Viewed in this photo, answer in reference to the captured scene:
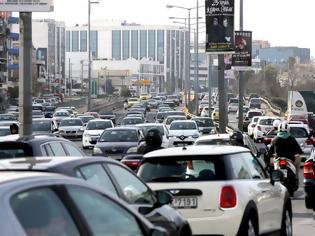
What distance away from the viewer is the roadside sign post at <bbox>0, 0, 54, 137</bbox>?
65.8 feet

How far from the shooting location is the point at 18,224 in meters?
4.69

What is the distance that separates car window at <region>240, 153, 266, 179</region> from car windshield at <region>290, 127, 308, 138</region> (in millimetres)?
20876

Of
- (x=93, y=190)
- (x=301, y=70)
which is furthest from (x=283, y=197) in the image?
(x=301, y=70)

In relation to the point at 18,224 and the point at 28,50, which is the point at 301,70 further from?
the point at 18,224

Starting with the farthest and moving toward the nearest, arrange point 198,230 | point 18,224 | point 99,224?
point 198,230, point 99,224, point 18,224

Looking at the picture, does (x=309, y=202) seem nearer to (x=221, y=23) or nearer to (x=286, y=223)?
(x=286, y=223)

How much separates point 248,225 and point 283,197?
6.30ft

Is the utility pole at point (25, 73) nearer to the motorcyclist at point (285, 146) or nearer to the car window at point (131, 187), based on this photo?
the motorcyclist at point (285, 146)

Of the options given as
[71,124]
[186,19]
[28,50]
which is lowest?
[71,124]

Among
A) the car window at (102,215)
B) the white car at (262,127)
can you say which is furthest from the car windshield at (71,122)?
the car window at (102,215)

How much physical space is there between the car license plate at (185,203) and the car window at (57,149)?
2.75 m

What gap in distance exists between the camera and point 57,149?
1284 cm

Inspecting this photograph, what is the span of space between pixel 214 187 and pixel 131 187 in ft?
8.80

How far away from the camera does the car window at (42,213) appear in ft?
15.8
